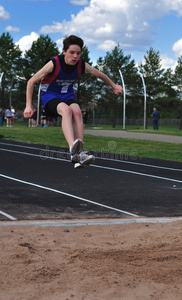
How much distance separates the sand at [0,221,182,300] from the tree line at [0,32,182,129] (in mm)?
40786

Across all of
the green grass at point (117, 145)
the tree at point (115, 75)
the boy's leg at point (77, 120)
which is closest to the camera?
the boy's leg at point (77, 120)

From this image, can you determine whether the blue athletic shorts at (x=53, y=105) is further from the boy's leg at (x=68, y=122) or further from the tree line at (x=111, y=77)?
the tree line at (x=111, y=77)

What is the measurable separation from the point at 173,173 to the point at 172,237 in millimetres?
6525

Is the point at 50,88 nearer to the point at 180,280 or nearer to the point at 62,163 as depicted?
the point at 180,280

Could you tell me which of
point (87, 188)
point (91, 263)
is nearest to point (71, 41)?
point (91, 263)

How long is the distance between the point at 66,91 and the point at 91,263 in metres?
2.44

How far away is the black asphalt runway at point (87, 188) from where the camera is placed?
9.11 meters

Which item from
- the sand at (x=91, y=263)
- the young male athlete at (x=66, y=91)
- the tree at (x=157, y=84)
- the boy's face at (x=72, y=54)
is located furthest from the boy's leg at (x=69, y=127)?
the tree at (x=157, y=84)

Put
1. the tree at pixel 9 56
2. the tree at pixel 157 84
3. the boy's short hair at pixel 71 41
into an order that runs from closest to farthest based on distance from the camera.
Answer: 1. the boy's short hair at pixel 71 41
2. the tree at pixel 9 56
3. the tree at pixel 157 84

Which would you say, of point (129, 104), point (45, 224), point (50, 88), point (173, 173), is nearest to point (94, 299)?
point (50, 88)

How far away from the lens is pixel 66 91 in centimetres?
534

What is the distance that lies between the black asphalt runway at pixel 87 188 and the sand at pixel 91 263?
3.89ft

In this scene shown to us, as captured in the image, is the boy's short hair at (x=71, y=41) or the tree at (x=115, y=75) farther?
the tree at (x=115, y=75)

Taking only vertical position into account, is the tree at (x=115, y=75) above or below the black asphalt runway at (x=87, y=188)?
above
